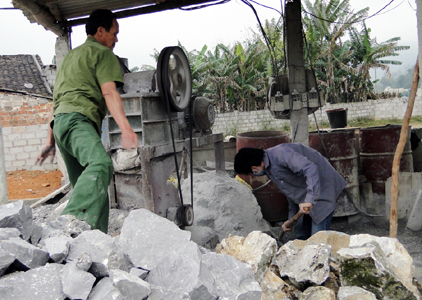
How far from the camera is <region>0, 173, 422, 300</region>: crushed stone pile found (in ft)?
4.40

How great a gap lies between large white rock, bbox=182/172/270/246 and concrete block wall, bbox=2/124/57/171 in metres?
8.76

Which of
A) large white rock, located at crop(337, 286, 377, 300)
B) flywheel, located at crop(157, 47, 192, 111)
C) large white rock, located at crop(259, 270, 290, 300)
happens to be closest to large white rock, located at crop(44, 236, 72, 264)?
large white rock, located at crop(259, 270, 290, 300)

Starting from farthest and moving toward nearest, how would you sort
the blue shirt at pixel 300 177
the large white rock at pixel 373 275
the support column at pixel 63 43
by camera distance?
the support column at pixel 63 43
the blue shirt at pixel 300 177
the large white rock at pixel 373 275

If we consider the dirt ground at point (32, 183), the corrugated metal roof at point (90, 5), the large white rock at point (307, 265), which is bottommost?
the dirt ground at point (32, 183)

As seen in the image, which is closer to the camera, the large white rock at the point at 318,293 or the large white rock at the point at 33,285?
the large white rock at the point at 33,285

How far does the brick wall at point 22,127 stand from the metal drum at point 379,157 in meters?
9.86

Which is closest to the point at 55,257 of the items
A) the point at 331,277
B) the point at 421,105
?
the point at 331,277

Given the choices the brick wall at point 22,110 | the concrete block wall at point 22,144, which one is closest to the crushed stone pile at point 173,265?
the concrete block wall at point 22,144

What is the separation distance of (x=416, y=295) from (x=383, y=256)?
0.70 ft

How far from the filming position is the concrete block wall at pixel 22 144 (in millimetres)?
11492

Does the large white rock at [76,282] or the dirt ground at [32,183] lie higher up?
the large white rock at [76,282]

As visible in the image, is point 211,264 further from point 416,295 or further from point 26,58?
point 26,58

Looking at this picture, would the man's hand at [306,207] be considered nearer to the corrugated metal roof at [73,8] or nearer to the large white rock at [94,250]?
the large white rock at [94,250]

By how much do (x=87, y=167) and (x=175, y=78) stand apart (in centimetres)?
157
